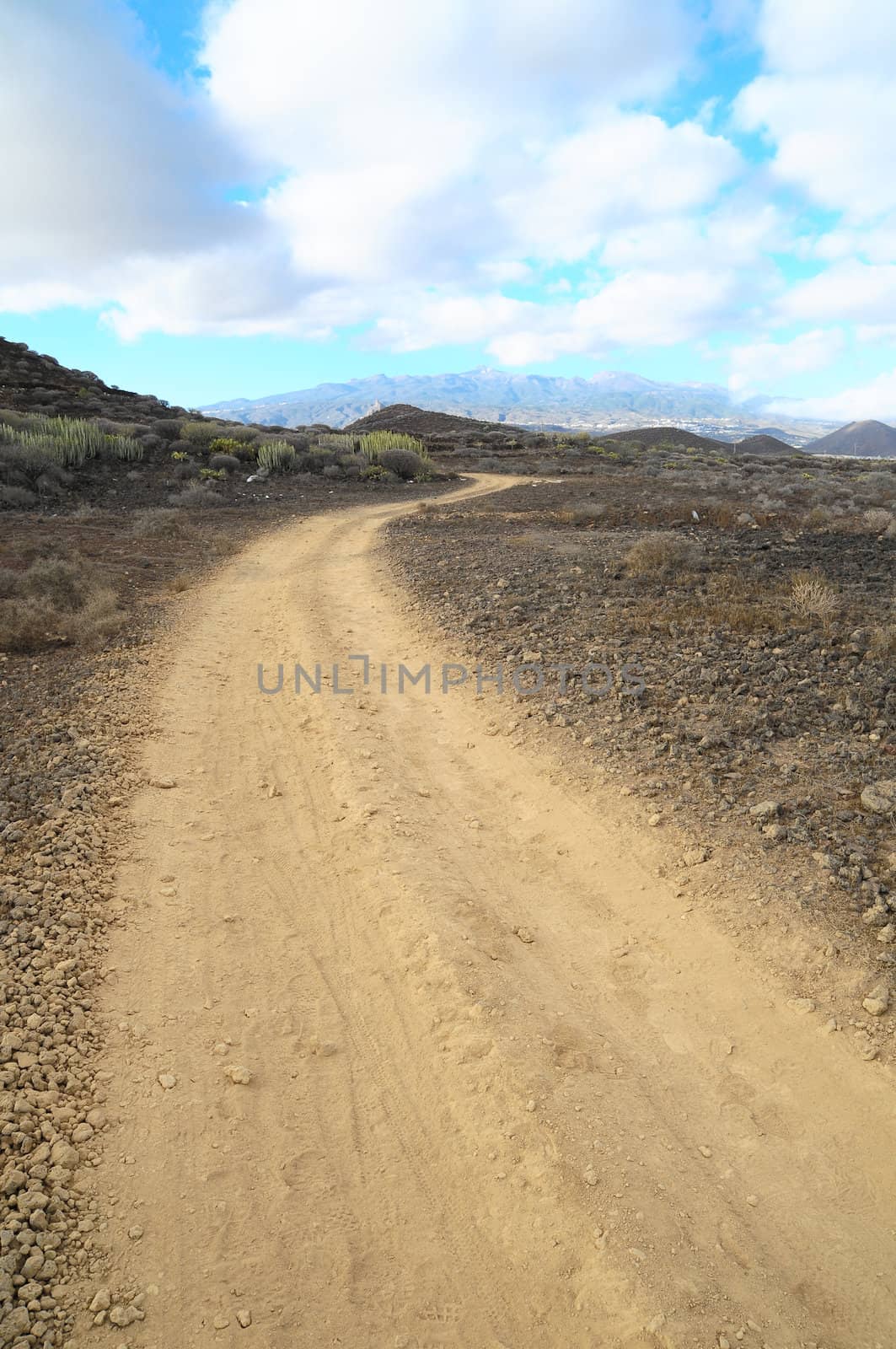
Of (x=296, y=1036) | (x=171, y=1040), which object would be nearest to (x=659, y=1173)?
(x=296, y=1036)

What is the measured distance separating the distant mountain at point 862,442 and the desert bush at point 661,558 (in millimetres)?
151894

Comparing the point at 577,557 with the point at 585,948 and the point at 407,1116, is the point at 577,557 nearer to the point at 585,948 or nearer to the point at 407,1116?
the point at 585,948

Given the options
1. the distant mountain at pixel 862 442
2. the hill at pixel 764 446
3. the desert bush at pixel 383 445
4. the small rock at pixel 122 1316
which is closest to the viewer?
the small rock at pixel 122 1316

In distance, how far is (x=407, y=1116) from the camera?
3.11m

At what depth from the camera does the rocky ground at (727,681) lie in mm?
4566

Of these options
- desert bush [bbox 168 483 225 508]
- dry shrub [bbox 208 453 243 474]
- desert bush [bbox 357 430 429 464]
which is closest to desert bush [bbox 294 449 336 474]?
desert bush [bbox 357 430 429 464]

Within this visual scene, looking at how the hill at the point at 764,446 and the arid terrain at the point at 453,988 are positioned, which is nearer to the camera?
the arid terrain at the point at 453,988

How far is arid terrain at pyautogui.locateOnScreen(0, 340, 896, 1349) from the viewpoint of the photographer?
251 centimetres

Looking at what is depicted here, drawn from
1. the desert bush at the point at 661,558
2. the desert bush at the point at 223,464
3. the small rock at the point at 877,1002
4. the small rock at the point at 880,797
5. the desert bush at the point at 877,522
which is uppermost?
the desert bush at the point at 223,464

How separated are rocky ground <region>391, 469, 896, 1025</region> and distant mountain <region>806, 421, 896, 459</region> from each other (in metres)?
152

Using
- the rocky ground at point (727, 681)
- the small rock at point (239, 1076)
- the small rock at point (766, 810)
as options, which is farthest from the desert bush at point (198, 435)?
the small rock at point (239, 1076)

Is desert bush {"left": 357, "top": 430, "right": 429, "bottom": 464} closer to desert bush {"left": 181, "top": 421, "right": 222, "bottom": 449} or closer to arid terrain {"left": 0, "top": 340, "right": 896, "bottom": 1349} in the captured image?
desert bush {"left": 181, "top": 421, "right": 222, "bottom": 449}

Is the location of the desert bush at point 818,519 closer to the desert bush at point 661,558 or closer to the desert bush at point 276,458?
the desert bush at point 661,558

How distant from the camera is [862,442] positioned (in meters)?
162
